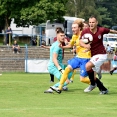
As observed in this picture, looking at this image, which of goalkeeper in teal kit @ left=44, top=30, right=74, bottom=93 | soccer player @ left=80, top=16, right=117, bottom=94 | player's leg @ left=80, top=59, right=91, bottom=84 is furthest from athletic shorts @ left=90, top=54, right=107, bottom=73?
goalkeeper in teal kit @ left=44, top=30, right=74, bottom=93

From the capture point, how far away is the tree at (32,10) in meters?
53.7

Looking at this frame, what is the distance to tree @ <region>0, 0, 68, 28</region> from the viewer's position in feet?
176

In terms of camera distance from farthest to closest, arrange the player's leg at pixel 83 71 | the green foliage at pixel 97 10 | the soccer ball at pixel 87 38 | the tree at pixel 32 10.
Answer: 1. the green foliage at pixel 97 10
2. the tree at pixel 32 10
3. the player's leg at pixel 83 71
4. the soccer ball at pixel 87 38

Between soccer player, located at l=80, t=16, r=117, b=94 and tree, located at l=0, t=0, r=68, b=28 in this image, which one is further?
tree, located at l=0, t=0, r=68, b=28

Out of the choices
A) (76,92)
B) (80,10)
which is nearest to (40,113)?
(76,92)

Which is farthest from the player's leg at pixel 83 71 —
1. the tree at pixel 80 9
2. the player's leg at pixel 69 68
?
the tree at pixel 80 9

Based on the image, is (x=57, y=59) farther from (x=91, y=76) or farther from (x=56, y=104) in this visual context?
(x=56, y=104)

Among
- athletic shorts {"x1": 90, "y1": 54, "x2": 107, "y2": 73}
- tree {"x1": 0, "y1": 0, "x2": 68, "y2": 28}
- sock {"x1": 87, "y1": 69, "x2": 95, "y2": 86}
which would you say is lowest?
sock {"x1": 87, "y1": 69, "x2": 95, "y2": 86}

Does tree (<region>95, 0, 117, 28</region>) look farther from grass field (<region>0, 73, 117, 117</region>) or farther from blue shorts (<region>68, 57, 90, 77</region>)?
grass field (<region>0, 73, 117, 117</region>)

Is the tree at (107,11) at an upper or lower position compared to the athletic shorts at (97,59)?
upper

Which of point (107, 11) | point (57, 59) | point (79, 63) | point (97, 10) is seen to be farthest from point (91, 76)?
point (107, 11)

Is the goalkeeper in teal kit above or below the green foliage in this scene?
below

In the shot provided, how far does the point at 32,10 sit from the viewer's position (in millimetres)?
53875

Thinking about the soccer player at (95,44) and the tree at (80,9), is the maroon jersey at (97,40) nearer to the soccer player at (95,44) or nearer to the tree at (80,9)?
the soccer player at (95,44)
